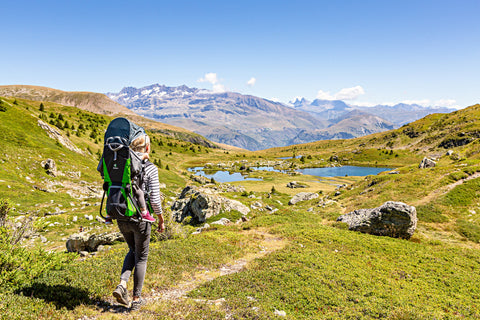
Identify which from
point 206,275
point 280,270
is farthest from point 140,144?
point 280,270

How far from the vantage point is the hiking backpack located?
6773mm

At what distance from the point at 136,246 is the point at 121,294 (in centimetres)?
156

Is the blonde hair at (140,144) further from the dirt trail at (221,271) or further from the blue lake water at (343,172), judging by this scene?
the blue lake water at (343,172)

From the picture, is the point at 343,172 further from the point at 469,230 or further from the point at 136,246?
the point at 136,246

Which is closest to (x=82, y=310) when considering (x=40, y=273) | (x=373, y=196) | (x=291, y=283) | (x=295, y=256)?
(x=40, y=273)

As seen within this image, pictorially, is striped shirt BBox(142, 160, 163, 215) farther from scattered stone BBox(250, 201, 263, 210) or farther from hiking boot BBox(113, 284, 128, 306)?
scattered stone BBox(250, 201, 263, 210)

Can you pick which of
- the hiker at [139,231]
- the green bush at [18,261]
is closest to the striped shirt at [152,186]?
the hiker at [139,231]

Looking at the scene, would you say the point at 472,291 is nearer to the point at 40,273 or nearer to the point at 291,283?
the point at 291,283

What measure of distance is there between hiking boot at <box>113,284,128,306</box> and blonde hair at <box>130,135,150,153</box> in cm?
454

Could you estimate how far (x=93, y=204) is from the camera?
112 feet

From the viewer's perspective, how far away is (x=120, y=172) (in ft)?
22.4

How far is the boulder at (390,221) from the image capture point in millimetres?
20531

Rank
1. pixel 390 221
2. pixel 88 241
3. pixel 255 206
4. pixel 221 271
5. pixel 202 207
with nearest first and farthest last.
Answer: pixel 221 271 < pixel 88 241 < pixel 390 221 < pixel 202 207 < pixel 255 206

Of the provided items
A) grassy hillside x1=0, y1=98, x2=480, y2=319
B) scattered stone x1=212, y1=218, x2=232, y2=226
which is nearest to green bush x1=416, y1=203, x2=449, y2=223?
grassy hillside x1=0, y1=98, x2=480, y2=319
